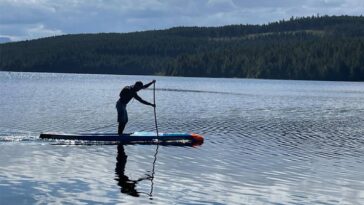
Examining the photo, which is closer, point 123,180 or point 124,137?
point 123,180

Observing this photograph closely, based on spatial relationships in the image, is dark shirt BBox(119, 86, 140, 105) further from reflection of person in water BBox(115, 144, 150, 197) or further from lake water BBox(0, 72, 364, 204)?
reflection of person in water BBox(115, 144, 150, 197)

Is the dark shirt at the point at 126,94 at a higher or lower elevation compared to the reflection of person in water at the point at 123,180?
higher

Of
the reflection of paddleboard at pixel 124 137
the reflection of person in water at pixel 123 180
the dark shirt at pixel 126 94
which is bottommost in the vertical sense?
the reflection of person in water at pixel 123 180

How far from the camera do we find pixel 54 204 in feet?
62.1

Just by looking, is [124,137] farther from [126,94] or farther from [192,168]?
[192,168]

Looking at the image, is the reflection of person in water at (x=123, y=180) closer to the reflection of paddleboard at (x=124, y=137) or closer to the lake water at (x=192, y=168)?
the lake water at (x=192, y=168)

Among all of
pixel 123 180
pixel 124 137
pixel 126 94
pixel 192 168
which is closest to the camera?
pixel 123 180

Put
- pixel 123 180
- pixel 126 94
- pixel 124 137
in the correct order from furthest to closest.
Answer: pixel 126 94, pixel 124 137, pixel 123 180

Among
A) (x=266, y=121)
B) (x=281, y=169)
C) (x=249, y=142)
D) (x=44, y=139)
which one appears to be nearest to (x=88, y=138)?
(x=44, y=139)

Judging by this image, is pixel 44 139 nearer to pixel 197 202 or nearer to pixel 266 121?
pixel 197 202

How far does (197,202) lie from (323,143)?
20.3m

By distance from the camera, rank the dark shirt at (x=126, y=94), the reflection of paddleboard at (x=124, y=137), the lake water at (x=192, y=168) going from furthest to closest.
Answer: the dark shirt at (x=126, y=94), the reflection of paddleboard at (x=124, y=137), the lake water at (x=192, y=168)

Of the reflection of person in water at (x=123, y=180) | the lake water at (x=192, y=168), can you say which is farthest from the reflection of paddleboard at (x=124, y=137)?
the reflection of person in water at (x=123, y=180)

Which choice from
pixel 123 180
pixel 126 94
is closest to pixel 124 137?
pixel 126 94
